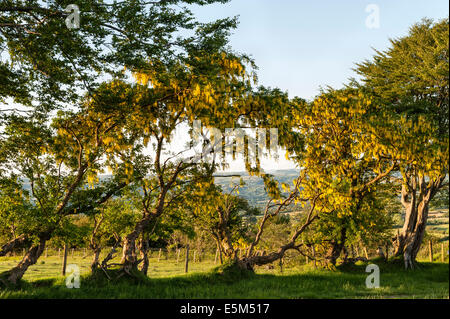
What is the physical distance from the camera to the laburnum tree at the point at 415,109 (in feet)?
38.2

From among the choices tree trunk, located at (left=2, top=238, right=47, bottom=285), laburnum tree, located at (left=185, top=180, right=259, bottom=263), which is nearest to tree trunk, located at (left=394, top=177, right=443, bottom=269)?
laburnum tree, located at (left=185, top=180, right=259, bottom=263)

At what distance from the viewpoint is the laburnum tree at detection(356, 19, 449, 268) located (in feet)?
38.2

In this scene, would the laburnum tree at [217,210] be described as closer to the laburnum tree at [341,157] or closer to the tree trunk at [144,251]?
the tree trunk at [144,251]

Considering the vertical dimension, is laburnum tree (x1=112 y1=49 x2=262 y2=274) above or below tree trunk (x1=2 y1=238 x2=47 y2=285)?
above

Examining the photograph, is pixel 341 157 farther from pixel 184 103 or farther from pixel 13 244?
pixel 13 244

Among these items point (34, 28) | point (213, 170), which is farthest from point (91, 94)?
point (213, 170)

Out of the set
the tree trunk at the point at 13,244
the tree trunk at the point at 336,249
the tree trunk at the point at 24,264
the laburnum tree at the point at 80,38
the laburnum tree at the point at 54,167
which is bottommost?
the tree trunk at the point at 336,249

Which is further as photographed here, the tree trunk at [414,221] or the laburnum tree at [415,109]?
the tree trunk at [414,221]

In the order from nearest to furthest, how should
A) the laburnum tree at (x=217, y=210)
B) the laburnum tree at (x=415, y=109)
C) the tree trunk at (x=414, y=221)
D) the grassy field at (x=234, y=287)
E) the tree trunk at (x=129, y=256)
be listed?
the grassy field at (x=234, y=287)
the tree trunk at (x=129, y=256)
the laburnum tree at (x=217, y=210)
the laburnum tree at (x=415, y=109)
the tree trunk at (x=414, y=221)

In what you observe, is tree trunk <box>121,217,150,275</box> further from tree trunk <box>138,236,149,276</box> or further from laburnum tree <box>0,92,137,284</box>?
tree trunk <box>138,236,149,276</box>

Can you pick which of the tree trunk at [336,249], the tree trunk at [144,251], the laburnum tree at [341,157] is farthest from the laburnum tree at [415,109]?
the tree trunk at [144,251]
